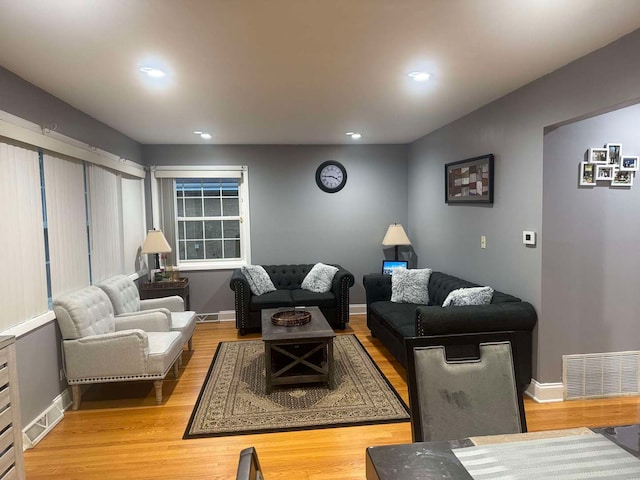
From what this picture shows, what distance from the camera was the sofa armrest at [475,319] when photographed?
118 inches

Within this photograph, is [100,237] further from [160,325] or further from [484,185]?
[484,185]

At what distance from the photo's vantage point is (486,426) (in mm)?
1486

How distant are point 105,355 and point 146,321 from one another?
0.65 m

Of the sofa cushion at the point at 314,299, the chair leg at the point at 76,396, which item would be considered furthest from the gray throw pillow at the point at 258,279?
the chair leg at the point at 76,396

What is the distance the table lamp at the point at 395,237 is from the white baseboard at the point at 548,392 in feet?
8.56

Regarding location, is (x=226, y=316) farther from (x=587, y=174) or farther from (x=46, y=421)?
(x=587, y=174)

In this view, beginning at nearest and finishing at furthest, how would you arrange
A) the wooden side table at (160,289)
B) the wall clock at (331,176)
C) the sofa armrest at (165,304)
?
the sofa armrest at (165,304)
the wooden side table at (160,289)
the wall clock at (331,176)

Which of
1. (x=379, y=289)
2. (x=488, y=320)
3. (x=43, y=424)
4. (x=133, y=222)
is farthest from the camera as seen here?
(x=133, y=222)

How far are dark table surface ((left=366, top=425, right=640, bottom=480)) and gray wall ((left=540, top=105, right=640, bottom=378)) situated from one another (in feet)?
6.62

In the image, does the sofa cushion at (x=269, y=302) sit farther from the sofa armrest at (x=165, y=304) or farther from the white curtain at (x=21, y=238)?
the white curtain at (x=21, y=238)

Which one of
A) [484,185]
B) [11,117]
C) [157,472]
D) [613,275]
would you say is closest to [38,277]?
[11,117]

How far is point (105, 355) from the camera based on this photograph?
10.2 ft

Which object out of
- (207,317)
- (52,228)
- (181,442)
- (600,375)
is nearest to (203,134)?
(52,228)

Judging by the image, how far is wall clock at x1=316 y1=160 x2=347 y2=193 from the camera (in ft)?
18.9
